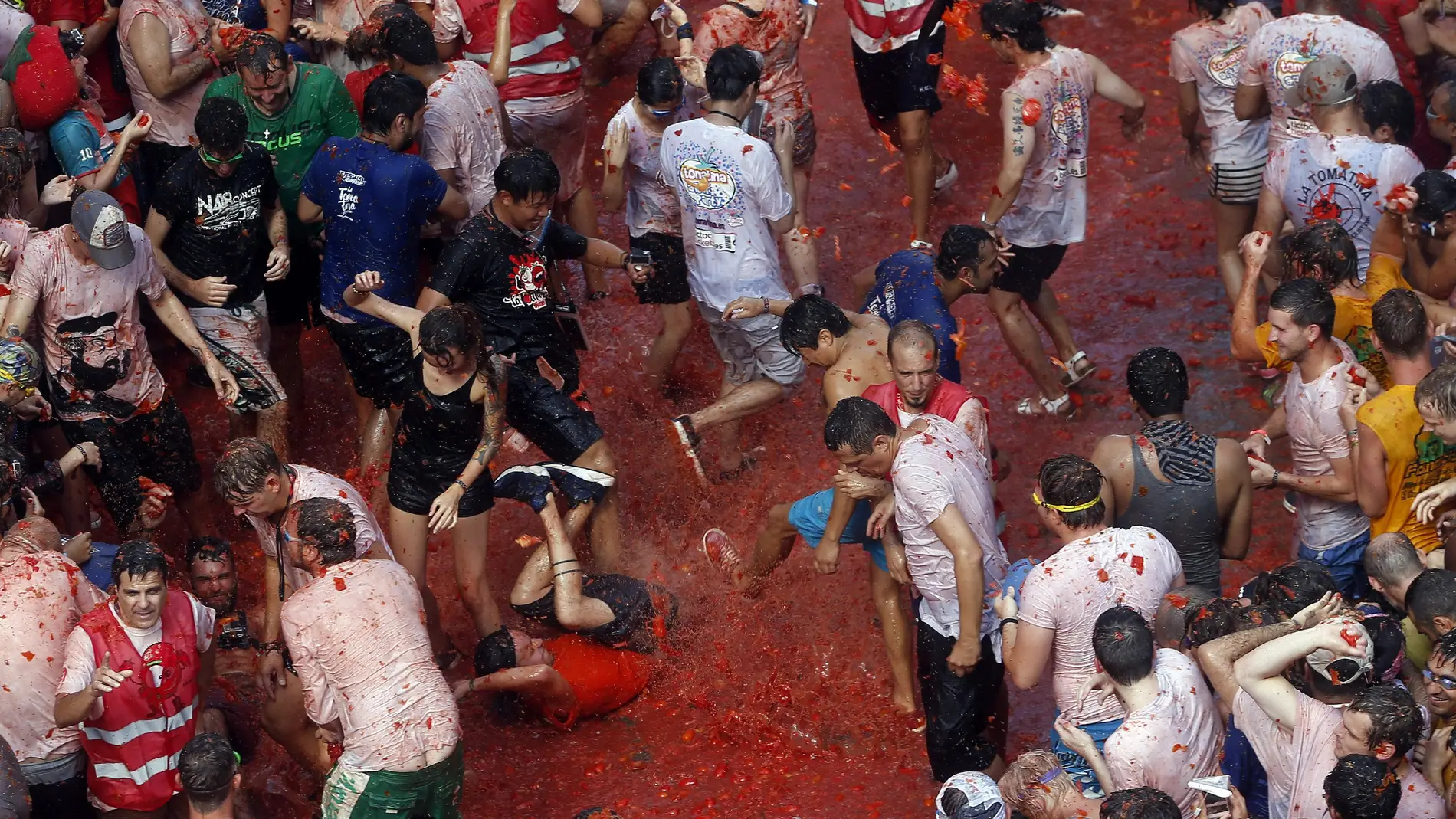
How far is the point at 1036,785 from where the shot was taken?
5.20 meters

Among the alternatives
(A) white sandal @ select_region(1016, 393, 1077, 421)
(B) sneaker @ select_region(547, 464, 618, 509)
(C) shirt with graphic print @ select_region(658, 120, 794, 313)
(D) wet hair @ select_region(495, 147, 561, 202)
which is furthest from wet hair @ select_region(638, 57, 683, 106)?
(A) white sandal @ select_region(1016, 393, 1077, 421)

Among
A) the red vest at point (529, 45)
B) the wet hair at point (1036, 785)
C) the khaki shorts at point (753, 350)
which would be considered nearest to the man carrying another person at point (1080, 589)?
the wet hair at point (1036, 785)

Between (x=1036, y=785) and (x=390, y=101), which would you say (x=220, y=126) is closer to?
(x=390, y=101)

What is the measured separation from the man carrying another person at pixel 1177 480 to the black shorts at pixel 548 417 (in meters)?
2.36

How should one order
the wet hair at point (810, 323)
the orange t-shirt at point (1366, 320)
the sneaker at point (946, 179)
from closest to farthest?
the orange t-shirt at point (1366, 320), the wet hair at point (810, 323), the sneaker at point (946, 179)

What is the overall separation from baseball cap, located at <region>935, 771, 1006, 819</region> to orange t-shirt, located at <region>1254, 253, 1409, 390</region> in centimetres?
218

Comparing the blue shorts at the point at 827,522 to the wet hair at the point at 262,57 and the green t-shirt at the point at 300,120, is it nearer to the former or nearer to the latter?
the green t-shirt at the point at 300,120

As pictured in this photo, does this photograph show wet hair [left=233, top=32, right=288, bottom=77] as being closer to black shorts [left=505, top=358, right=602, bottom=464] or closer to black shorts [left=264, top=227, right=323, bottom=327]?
black shorts [left=264, top=227, right=323, bottom=327]

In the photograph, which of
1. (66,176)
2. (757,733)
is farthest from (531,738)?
(66,176)

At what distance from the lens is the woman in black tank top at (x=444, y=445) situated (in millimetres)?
6461

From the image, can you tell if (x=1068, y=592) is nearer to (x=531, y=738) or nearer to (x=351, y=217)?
(x=531, y=738)

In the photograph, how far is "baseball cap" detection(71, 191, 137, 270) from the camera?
661 cm

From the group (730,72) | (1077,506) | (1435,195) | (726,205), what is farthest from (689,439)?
(1435,195)

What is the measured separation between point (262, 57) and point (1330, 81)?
476 cm
